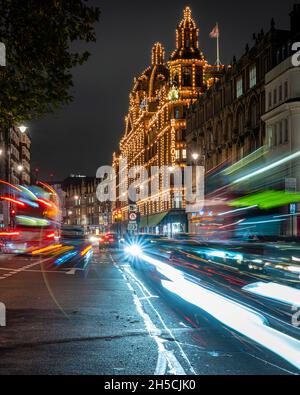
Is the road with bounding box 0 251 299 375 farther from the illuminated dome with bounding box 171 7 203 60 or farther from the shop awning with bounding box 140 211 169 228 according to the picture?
the illuminated dome with bounding box 171 7 203 60

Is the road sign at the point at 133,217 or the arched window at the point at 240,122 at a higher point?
the arched window at the point at 240,122

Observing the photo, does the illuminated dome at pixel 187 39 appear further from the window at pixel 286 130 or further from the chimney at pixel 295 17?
the window at pixel 286 130

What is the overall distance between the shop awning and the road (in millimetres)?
74948

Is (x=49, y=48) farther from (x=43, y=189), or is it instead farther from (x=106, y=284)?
(x=43, y=189)

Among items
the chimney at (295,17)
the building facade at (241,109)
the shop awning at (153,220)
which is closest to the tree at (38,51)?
the building facade at (241,109)

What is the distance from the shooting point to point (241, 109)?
59.1 m

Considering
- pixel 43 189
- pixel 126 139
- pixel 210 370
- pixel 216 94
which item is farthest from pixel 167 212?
pixel 210 370

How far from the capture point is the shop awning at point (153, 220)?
9204 centimetres

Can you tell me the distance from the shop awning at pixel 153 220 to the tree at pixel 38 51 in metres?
72.9

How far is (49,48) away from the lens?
15.0m

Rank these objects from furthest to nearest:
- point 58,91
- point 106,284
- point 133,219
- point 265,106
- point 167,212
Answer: point 167,212
point 265,106
point 133,219
point 106,284
point 58,91

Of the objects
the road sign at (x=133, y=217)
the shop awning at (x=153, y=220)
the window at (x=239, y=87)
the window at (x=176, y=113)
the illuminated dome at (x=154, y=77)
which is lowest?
the road sign at (x=133, y=217)

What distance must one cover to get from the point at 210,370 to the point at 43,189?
36.5 m

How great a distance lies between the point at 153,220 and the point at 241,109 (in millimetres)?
43396
